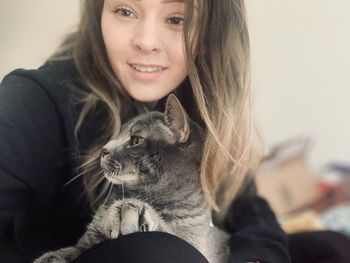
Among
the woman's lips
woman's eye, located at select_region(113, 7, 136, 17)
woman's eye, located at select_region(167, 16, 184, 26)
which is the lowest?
the woman's lips

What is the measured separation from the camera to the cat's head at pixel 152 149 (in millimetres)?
775

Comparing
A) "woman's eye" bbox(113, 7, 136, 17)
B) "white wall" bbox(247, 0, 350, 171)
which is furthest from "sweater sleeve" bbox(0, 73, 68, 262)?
"white wall" bbox(247, 0, 350, 171)

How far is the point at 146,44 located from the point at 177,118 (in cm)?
14

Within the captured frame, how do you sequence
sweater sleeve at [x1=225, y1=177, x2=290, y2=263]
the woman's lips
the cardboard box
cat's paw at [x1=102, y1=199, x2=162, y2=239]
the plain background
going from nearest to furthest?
cat's paw at [x1=102, y1=199, x2=162, y2=239], the woman's lips, sweater sleeve at [x1=225, y1=177, x2=290, y2=263], the plain background, the cardboard box

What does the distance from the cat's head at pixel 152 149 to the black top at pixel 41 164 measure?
5.3 inches

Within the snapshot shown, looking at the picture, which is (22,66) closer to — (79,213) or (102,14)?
(102,14)

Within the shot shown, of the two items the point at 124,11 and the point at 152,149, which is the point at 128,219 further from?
the point at 124,11

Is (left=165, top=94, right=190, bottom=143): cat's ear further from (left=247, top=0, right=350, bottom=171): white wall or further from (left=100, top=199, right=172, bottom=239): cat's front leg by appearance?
(left=247, top=0, right=350, bottom=171): white wall

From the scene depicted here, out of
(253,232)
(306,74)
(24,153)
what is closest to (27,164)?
(24,153)

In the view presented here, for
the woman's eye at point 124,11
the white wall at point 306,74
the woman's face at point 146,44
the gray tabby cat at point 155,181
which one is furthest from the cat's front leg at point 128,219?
the white wall at point 306,74

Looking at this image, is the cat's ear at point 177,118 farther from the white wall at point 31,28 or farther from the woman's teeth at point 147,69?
the white wall at point 31,28

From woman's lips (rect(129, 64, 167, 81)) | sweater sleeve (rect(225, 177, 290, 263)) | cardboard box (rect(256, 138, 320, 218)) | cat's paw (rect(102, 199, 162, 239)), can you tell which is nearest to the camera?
cat's paw (rect(102, 199, 162, 239))

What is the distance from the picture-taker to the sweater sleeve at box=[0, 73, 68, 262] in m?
0.77

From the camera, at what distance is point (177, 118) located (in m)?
0.79
